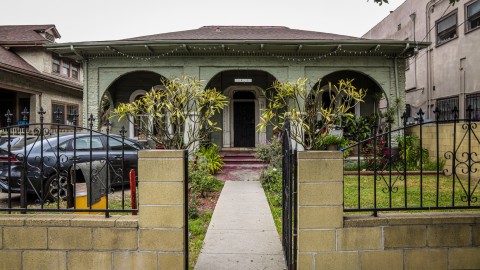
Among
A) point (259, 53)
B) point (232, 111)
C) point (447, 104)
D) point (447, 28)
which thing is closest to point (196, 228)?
point (259, 53)

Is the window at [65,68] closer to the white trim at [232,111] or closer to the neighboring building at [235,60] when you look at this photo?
the neighboring building at [235,60]

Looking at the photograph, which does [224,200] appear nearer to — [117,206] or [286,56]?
[117,206]

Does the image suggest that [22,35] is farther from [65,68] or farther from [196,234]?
[196,234]

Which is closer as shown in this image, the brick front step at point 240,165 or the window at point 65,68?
the brick front step at point 240,165

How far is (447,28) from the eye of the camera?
634 inches

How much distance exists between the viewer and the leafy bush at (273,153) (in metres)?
9.48

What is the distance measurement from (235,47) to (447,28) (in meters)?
10.9

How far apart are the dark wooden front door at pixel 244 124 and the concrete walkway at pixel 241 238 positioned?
7.22 m

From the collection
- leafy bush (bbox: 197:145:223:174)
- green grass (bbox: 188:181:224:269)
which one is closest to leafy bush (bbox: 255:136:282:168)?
leafy bush (bbox: 197:145:223:174)

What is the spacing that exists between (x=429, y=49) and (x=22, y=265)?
19163 mm

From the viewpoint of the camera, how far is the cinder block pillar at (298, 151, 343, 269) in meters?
3.34

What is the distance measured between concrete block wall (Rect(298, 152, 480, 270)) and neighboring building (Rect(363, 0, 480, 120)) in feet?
31.8

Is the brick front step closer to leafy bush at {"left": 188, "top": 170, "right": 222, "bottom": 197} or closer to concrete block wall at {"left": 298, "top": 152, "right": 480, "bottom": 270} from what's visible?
leafy bush at {"left": 188, "top": 170, "right": 222, "bottom": 197}

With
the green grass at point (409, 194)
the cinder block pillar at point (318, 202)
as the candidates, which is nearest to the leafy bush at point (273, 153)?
the green grass at point (409, 194)
